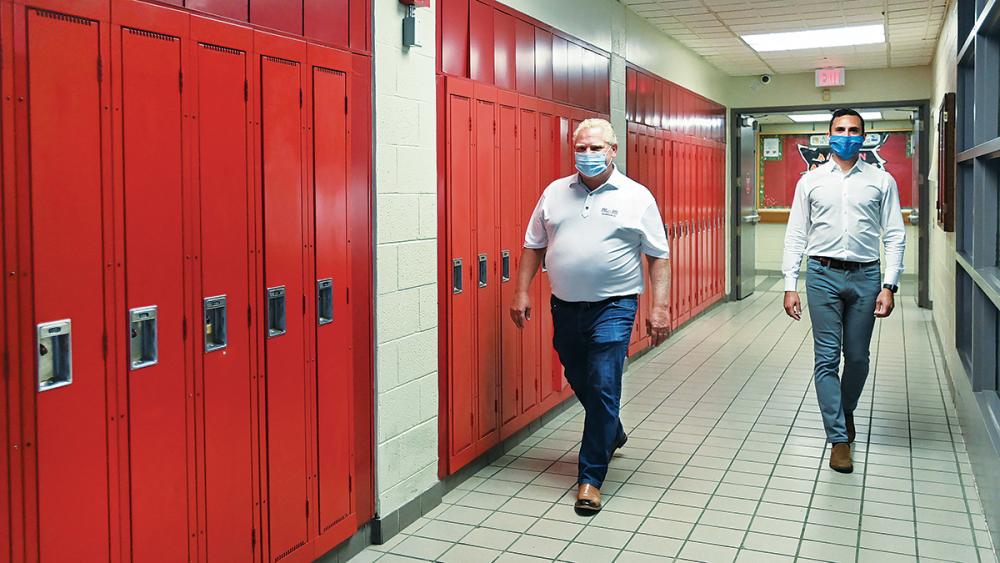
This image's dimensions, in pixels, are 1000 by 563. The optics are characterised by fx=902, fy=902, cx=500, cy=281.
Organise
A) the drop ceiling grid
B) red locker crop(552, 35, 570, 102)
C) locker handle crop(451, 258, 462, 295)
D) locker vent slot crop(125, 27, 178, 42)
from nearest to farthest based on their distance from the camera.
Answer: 1. locker vent slot crop(125, 27, 178, 42)
2. locker handle crop(451, 258, 462, 295)
3. red locker crop(552, 35, 570, 102)
4. the drop ceiling grid

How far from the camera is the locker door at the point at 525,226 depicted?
4.91 metres

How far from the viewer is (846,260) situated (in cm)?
440

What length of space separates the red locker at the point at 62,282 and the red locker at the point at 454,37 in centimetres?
203

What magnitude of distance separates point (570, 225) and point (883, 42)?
658 cm

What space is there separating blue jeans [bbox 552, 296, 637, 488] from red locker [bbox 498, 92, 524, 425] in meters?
0.78

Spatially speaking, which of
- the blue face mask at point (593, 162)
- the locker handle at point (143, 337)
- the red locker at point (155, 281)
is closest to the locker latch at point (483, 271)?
the blue face mask at point (593, 162)

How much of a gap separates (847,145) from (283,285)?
290 centimetres

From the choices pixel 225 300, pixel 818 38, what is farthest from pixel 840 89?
pixel 225 300

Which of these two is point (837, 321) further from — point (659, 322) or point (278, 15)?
point (278, 15)

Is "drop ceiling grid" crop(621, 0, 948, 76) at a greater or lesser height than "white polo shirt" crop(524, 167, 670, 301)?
greater

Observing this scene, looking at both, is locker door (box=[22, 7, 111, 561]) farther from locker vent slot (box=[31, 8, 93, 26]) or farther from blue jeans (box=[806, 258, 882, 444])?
blue jeans (box=[806, 258, 882, 444])

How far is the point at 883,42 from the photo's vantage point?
908cm

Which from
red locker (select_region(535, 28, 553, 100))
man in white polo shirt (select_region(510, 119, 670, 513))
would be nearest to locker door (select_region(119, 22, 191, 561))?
man in white polo shirt (select_region(510, 119, 670, 513))

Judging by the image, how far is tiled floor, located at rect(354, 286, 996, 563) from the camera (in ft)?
11.4
